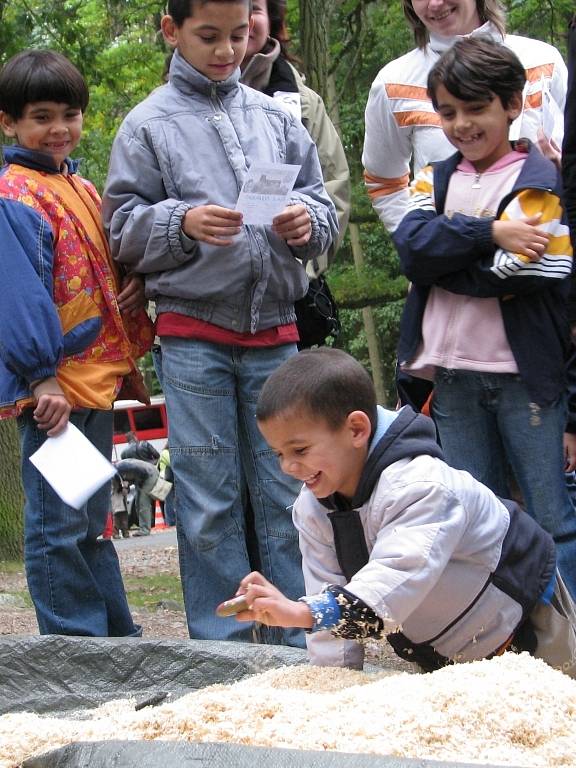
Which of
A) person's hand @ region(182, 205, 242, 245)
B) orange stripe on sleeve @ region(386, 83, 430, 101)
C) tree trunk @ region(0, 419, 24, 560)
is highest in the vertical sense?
orange stripe on sleeve @ region(386, 83, 430, 101)

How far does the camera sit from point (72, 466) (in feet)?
12.0

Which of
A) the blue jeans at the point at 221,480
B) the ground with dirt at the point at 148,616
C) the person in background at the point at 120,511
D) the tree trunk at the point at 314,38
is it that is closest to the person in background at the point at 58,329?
the blue jeans at the point at 221,480

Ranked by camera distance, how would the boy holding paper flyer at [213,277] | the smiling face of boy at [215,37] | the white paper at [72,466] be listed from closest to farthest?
the white paper at [72,466] → the boy holding paper flyer at [213,277] → the smiling face of boy at [215,37]

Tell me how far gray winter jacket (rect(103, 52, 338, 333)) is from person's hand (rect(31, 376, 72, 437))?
44 centimetres

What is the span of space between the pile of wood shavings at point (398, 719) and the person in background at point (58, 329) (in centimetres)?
126

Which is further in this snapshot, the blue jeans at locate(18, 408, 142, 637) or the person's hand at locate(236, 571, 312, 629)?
the blue jeans at locate(18, 408, 142, 637)

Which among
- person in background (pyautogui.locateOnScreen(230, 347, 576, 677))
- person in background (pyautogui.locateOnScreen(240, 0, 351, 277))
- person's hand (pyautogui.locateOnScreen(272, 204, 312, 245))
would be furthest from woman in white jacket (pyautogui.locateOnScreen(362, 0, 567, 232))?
person in background (pyautogui.locateOnScreen(230, 347, 576, 677))

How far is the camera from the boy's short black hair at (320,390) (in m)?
2.87

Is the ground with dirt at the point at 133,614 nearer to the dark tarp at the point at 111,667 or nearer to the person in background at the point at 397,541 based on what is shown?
the dark tarp at the point at 111,667

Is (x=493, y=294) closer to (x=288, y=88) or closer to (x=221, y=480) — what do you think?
(x=221, y=480)

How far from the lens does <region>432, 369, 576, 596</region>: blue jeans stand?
350 cm

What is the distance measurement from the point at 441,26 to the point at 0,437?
5.96 m

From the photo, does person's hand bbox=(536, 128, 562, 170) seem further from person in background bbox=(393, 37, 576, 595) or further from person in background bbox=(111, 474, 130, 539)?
person in background bbox=(111, 474, 130, 539)

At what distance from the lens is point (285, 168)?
3.75m
